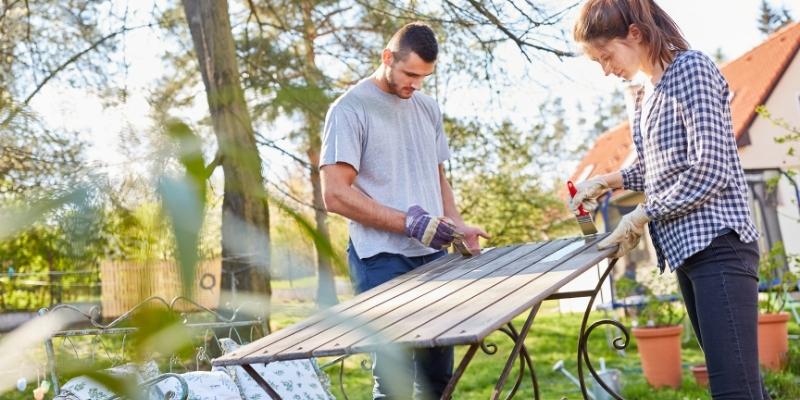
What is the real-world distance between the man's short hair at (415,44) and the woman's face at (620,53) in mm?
520

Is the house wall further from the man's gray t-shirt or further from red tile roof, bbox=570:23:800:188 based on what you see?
the man's gray t-shirt

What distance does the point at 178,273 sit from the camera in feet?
1.02

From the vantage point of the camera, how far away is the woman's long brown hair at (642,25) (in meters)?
1.70

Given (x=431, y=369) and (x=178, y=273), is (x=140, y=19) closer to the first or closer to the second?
(x=178, y=273)

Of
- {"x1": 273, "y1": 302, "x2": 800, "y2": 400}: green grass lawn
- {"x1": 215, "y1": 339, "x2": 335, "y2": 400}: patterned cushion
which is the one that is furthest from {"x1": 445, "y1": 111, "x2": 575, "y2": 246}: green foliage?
{"x1": 215, "y1": 339, "x2": 335, "y2": 400}: patterned cushion

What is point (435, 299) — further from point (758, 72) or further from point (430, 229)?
point (758, 72)

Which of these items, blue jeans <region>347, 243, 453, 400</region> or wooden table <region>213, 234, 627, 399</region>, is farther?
blue jeans <region>347, 243, 453, 400</region>

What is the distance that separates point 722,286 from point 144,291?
1427mm

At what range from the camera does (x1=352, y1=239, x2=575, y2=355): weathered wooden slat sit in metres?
1.05

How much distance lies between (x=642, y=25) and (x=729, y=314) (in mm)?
591

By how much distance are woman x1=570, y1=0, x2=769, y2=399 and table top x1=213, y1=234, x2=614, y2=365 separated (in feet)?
0.54

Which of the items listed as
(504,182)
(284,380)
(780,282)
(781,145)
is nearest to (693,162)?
(284,380)

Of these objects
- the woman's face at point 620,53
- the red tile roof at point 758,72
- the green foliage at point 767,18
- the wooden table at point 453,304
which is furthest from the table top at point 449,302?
the green foliage at point 767,18

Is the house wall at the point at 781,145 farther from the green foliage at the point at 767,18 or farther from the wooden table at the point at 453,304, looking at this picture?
the green foliage at the point at 767,18
